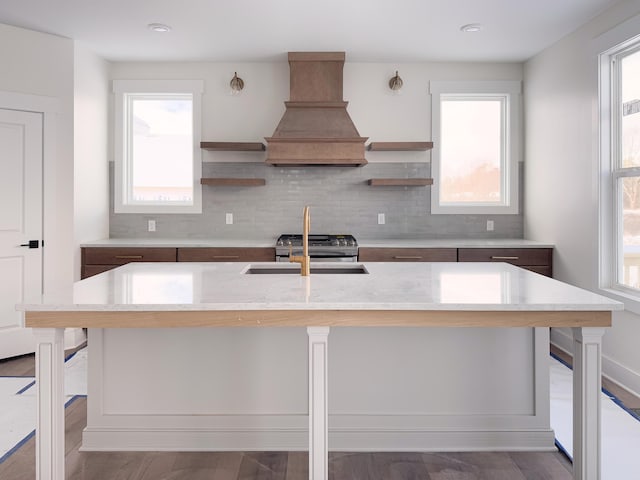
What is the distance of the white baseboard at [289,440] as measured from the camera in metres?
2.50

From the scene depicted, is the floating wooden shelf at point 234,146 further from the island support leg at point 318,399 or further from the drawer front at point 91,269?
the island support leg at point 318,399

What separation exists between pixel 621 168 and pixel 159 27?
348 centimetres

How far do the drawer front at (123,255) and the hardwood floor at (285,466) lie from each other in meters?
2.05

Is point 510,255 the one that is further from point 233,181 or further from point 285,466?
point 285,466

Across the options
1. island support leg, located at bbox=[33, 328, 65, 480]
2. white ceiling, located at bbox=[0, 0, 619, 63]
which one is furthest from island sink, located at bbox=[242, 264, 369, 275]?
white ceiling, located at bbox=[0, 0, 619, 63]

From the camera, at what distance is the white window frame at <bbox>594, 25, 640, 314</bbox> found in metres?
3.69

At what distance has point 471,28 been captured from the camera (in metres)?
4.06

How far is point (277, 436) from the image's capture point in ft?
8.22

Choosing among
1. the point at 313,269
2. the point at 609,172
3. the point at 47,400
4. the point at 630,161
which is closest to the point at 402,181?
the point at 609,172

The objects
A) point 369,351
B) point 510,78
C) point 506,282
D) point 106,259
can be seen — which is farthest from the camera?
point 510,78

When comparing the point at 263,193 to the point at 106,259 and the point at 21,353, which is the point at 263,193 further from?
the point at 21,353

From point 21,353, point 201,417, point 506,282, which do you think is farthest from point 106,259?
point 506,282

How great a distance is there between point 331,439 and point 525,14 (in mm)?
3175

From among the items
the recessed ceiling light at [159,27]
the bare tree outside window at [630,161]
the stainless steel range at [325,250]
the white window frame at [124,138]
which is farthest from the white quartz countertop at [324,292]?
the white window frame at [124,138]
